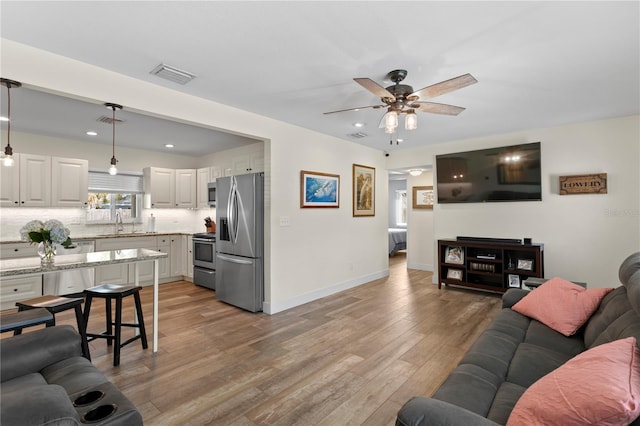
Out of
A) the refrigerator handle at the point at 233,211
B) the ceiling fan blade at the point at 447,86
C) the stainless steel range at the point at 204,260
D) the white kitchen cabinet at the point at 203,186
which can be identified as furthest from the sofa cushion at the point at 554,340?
the white kitchen cabinet at the point at 203,186

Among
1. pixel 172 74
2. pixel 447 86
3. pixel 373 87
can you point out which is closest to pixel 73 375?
pixel 172 74

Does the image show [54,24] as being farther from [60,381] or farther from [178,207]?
[178,207]

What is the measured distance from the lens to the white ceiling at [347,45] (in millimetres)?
1894

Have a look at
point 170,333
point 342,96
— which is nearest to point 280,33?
point 342,96

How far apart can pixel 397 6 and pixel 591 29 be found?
4.59ft

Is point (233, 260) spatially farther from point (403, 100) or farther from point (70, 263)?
point (403, 100)

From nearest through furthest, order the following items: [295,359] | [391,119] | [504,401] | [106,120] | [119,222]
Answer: [504,401] → [391,119] → [295,359] → [106,120] → [119,222]

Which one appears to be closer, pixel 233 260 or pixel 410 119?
pixel 410 119

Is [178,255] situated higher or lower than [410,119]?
lower

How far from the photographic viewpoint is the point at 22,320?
1832 mm

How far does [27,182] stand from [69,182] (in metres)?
0.49

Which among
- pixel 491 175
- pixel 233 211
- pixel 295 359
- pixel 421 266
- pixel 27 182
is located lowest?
pixel 295 359

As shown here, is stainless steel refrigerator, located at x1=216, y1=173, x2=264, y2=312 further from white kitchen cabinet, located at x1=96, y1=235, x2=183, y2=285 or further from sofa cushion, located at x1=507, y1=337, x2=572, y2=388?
sofa cushion, located at x1=507, y1=337, x2=572, y2=388

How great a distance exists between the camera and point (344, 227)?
5258 mm
